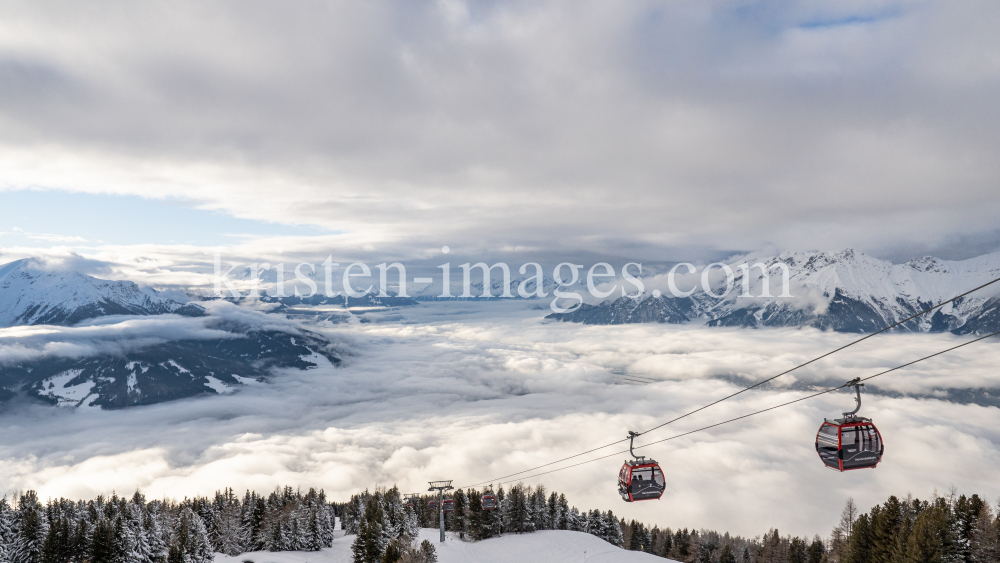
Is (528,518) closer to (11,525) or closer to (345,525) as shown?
(345,525)

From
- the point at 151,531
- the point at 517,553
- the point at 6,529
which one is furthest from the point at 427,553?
the point at 6,529

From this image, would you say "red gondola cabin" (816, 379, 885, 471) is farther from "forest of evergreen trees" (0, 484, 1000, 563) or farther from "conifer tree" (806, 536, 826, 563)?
"conifer tree" (806, 536, 826, 563)

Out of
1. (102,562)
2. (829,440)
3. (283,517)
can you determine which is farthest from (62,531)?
(829,440)

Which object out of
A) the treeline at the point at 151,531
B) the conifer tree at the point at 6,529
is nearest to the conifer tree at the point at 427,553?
the treeline at the point at 151,531

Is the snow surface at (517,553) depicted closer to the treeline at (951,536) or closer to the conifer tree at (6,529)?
the conifer tree at (6,529)

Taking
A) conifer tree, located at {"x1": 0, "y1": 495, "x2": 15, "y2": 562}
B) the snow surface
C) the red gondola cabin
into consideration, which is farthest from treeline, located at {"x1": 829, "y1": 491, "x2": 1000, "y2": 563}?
conifer tree, located at {"x1": 0, "y1": 495, "x2": 15, "y2": 562}

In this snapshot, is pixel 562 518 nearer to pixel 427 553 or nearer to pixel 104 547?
pixel 427 553
